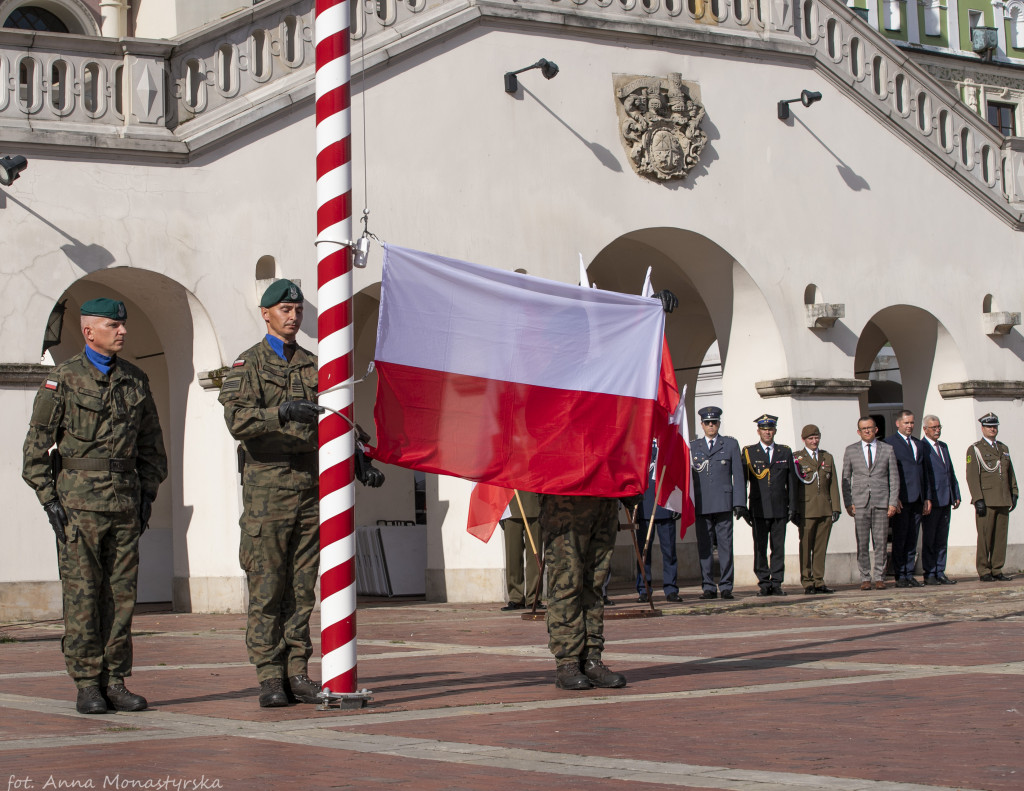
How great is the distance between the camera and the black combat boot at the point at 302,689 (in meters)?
7.52

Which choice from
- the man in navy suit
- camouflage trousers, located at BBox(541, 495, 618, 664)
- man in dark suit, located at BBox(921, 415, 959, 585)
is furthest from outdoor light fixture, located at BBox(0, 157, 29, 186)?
man in dark suit, located at BBox(921, 415, 959, 585)

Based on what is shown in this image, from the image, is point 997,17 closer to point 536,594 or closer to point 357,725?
point 536,594

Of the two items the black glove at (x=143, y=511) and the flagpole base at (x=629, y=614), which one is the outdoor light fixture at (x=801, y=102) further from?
the black glove at (x=143, y=511)

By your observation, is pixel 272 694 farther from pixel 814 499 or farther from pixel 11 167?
pixel 814 499

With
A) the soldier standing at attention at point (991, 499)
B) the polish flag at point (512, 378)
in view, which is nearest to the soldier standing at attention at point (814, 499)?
the soldier standing at attention at point (991, 499)

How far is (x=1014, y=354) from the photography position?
20.7 meters

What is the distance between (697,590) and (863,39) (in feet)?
24.8

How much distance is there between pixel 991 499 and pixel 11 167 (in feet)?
37.5

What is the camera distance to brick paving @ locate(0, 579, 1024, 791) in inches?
203

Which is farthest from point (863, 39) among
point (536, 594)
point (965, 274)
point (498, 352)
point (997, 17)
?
point (997, 17)

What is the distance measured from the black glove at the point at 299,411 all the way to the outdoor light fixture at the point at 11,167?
738 cm

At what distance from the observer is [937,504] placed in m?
17.8

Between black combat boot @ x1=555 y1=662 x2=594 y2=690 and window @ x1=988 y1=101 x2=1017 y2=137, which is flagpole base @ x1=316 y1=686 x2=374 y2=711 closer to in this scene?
black combat boot @ x1=555 y1=662 x2=594 y2=690

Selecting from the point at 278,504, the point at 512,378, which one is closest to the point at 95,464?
the point at 278,504
